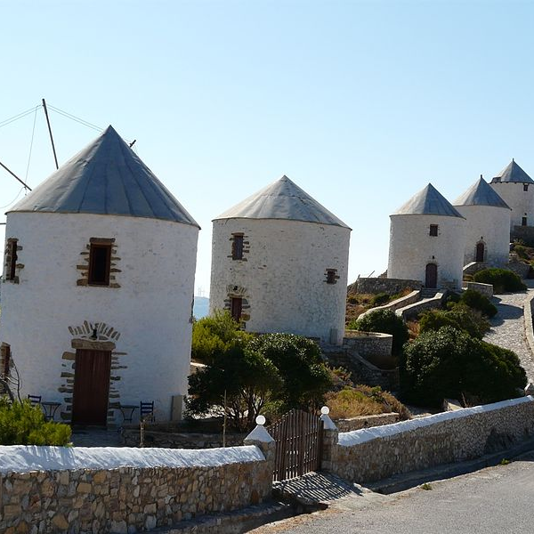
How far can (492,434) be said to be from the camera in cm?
2280

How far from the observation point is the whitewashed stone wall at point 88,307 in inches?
742

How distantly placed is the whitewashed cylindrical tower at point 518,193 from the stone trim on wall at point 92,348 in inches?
2083

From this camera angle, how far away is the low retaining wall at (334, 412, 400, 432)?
67.0ft

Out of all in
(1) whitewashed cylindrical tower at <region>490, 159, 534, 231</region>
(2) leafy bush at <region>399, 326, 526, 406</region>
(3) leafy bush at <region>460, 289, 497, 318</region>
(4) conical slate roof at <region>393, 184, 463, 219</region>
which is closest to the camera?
(2) leafy bush at <region>399, 326, 526, 406</region>

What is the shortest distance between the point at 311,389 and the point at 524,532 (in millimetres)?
10046

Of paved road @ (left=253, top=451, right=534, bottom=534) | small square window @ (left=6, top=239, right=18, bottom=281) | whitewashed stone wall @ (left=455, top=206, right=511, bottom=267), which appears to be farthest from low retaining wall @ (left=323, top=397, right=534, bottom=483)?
whitewashed stone wall @ (left=455, top=206, right=511, bottom=267)

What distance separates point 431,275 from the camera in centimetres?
4738

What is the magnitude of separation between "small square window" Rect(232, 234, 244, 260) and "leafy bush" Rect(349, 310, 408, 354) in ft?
21.0

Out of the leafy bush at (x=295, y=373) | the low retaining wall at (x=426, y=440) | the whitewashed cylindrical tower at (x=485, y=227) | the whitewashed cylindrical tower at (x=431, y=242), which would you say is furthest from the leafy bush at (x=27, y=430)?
the whitewashed cylindrical tower at (x=485, y=227)

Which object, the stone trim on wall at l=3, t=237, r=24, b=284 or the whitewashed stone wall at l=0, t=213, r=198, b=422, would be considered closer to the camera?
the whitewashed stone wall at l=0, t=213, r=198, b=422

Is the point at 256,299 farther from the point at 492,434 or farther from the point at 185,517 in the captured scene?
the point at 185,517

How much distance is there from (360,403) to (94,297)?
27.6ft

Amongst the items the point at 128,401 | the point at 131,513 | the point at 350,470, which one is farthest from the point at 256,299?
the point at 131,513

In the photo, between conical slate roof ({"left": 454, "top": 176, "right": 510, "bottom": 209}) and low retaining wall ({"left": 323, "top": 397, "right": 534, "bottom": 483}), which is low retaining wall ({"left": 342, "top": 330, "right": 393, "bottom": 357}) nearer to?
low retaining wall ({"left": 323, "top": 397, "right": 534, "bottom": 483})
